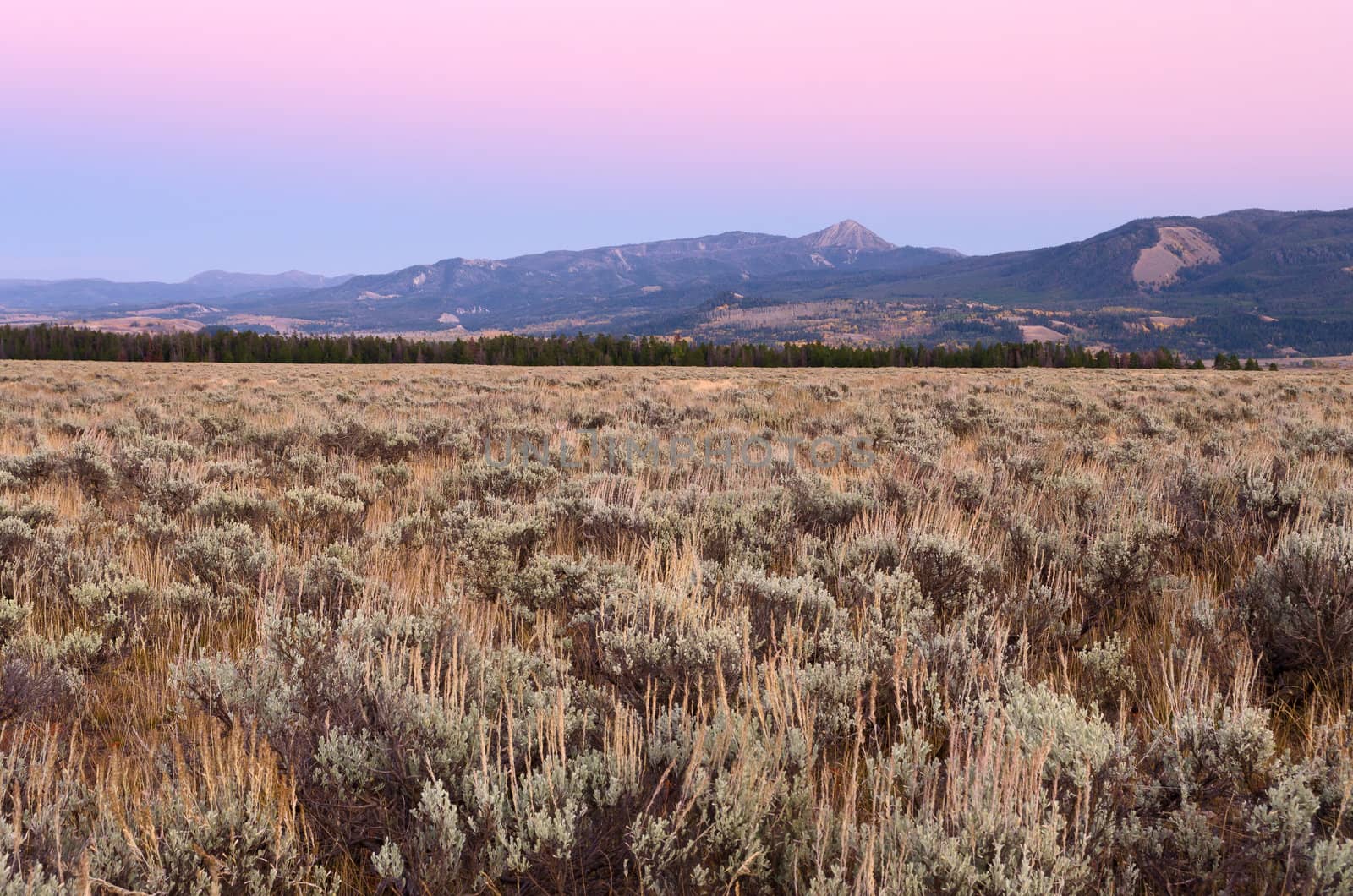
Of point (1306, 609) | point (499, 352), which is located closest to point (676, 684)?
point (1306, 609)

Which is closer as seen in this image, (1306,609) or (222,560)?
(1306,609)

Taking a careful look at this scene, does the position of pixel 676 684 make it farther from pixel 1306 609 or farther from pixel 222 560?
pixel 222 560

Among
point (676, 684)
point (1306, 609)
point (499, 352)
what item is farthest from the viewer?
point (499, 352)

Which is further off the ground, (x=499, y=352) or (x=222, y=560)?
(x=499, y=352)

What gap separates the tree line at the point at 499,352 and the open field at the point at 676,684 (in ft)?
262

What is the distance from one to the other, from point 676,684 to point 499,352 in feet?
314

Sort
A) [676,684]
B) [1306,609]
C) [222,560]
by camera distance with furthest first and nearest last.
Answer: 1. [222,560]
2. [1306,609]
3. [676,684]

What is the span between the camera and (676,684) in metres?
2.61

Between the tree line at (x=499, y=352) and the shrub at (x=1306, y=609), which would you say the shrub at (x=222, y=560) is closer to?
the shrub at (x=1306, y=609)

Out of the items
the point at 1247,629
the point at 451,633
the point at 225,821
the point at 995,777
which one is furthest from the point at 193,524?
the point at 1247,629

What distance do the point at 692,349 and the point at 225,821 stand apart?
96.8 m

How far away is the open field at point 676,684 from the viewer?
1.92m

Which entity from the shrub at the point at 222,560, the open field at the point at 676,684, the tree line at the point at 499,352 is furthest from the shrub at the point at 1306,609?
the tree line at the point at 499,352

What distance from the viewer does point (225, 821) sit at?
75.5 inches
